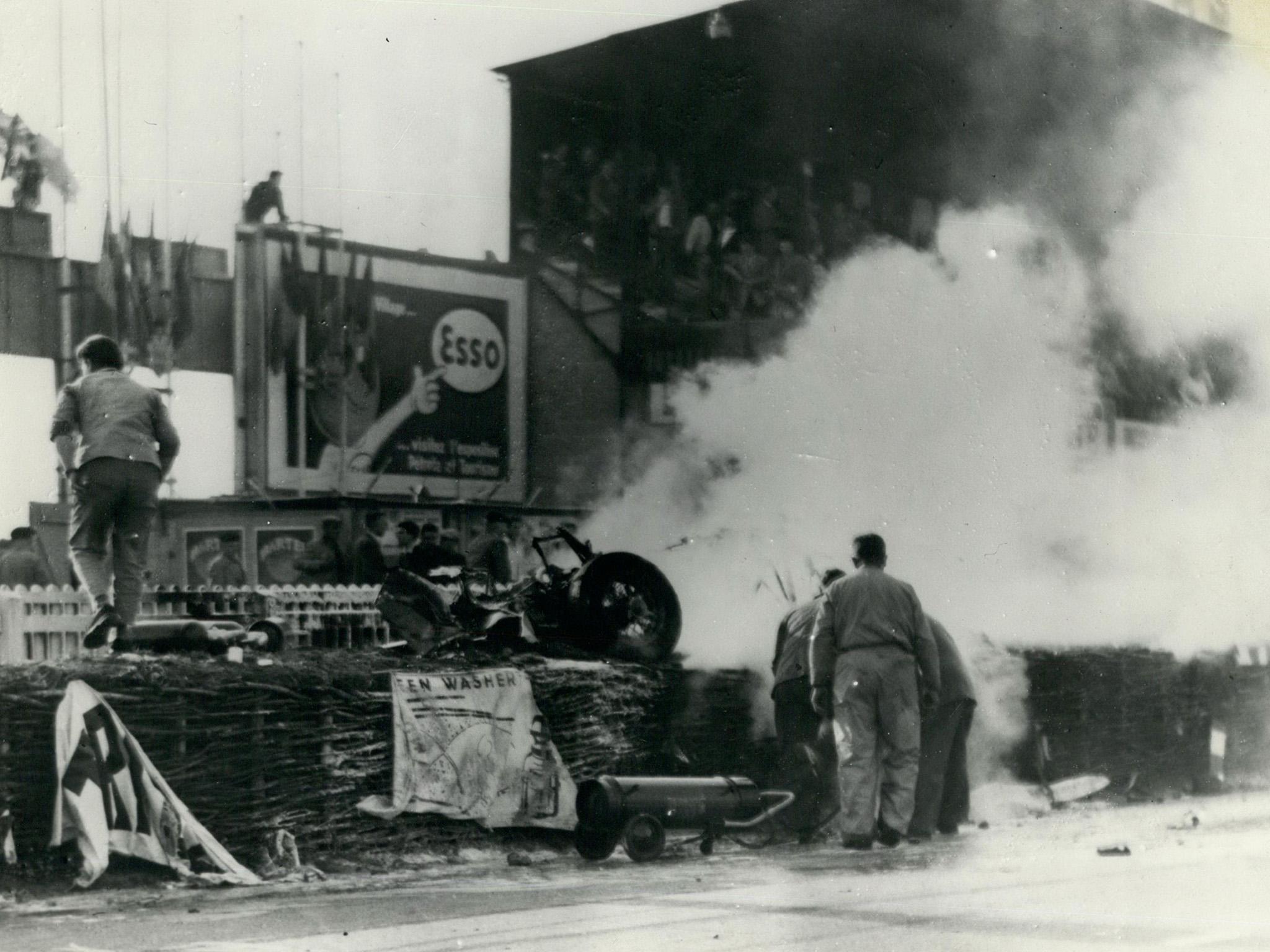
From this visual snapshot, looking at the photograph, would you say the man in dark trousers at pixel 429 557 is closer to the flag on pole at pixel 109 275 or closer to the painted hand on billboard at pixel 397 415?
the painted hand on billboard at pixel 397 415

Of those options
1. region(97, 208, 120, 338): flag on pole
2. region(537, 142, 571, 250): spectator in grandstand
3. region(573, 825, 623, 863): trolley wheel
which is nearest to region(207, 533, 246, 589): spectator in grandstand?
region(97, 208, 120, 338): flag on pole

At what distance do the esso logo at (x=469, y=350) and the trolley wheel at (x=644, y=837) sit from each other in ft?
8.03

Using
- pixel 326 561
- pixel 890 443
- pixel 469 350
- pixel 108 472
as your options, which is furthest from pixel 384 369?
pixel 890 443

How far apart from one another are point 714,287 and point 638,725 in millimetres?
2894

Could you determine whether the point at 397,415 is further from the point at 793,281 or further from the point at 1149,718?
the point at 1149,718

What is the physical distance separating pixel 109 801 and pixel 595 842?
2.61 m

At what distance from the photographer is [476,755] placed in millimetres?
8750

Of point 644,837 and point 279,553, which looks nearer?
point 279,553

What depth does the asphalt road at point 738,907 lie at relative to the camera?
6574mm

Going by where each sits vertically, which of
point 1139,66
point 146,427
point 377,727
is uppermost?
point 1139,66

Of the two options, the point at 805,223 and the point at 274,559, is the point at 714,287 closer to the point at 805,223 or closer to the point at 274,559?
the point at 805,223

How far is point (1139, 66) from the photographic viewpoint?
12.2 meters

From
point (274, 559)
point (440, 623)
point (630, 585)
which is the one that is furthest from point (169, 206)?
point (630, 585)

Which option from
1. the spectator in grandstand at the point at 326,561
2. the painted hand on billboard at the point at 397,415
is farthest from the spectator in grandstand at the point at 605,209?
the spectator in grandstand at the point at 326,561
